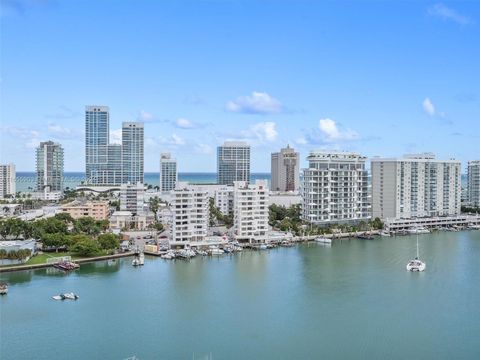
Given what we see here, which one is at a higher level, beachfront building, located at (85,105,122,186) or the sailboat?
beachfront building, located at (85,105,122,186)

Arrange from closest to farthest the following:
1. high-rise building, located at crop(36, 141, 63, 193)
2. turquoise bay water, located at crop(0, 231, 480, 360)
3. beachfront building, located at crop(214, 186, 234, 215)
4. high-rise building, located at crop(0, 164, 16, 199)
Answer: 1. turquoise bay water, located at crop(0, 231, 480, 360)
2. beachfront building, located at crop(214, 186, 234, 215)
3. high-rise building, located at crop(0, 164, 16, 199)
4. high-rise building, located at crop(36, 141, 63, 193)

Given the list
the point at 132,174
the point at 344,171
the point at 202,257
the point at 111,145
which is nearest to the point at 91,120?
the point at 111,145

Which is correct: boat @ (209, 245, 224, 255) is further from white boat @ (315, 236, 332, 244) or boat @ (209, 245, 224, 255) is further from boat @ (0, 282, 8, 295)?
boat @ (0, 282, 8, 295)

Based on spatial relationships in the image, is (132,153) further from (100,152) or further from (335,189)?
(335,189)

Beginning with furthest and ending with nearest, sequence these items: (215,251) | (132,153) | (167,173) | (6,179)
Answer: (132,153) → (167,173) → (6,179) → (215,251)

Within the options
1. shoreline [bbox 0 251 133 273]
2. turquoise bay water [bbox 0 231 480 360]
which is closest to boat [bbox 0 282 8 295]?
turquoise bay water [bbox 0 231 480 360]

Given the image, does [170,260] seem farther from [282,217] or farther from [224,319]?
[282,217]

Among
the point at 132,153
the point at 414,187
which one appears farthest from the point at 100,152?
the point at 414,187
